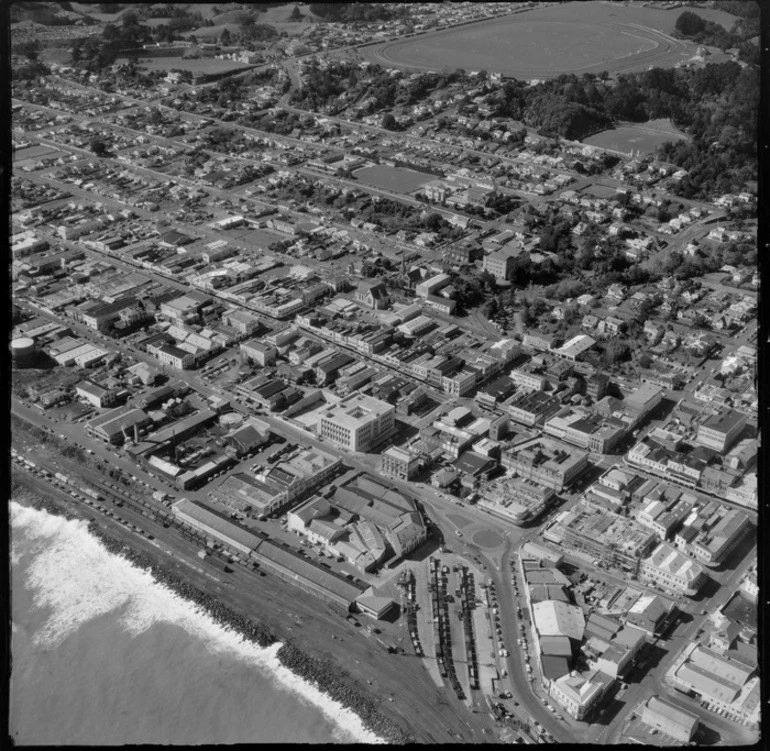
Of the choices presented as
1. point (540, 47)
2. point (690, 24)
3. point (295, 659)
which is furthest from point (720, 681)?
point (690, 24)

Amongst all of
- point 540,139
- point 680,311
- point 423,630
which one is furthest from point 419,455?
point 540,139

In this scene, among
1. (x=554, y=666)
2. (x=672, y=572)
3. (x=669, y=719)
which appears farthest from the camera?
(x=672, y=572)

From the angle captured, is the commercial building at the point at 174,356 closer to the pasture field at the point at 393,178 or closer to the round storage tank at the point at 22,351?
the round storage tank at the point at 22,351

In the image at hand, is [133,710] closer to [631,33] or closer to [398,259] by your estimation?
[398,259]

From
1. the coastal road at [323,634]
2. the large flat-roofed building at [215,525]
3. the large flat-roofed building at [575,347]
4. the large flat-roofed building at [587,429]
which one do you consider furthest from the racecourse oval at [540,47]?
the coastal road at [323,634]

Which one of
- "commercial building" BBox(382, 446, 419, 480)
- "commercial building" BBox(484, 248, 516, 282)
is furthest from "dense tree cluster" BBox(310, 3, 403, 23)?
"commercial building" BBox(382, 446, 419, 480)

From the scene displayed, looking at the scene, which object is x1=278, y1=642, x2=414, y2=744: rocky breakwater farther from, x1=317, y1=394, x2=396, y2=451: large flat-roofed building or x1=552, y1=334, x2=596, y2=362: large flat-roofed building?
x1=552, y1=334, x2=596, y2=362: large flat-roofed building

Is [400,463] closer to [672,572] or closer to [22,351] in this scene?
[672,572]
